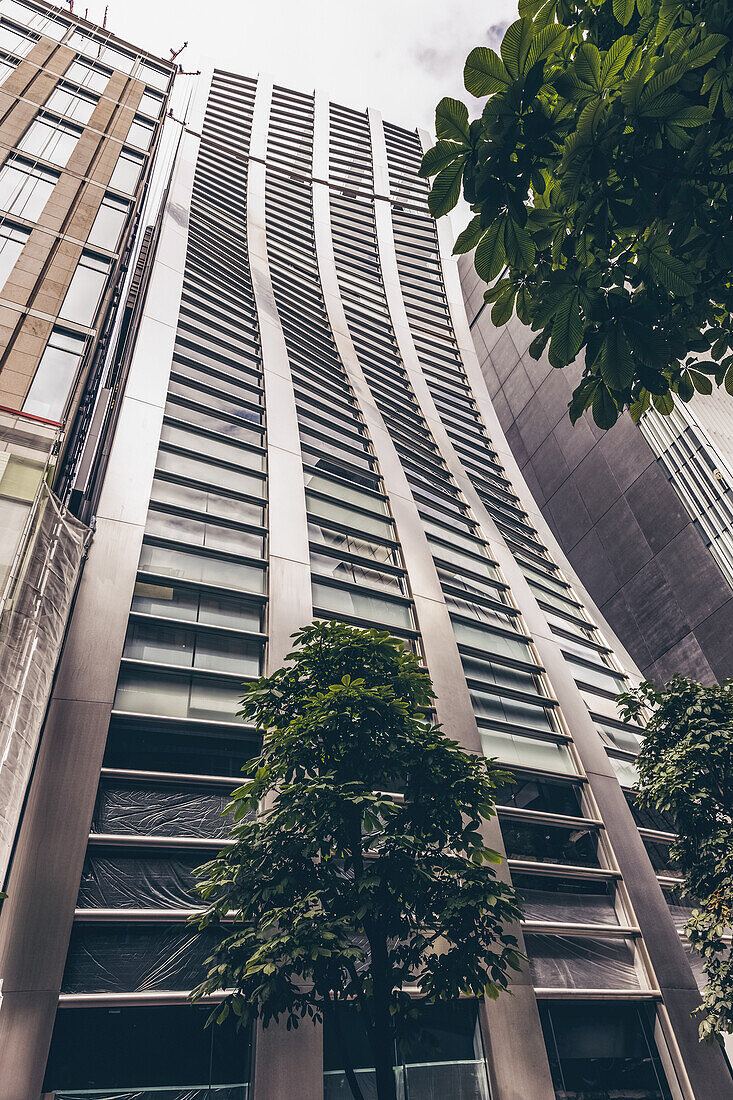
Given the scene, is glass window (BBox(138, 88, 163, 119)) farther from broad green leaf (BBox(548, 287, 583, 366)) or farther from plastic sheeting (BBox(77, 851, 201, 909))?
broad green leaf (BBox(548, 287, 583, 366))

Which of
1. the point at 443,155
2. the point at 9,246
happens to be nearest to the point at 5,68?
the point at 9,246

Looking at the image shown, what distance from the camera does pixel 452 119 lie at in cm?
391

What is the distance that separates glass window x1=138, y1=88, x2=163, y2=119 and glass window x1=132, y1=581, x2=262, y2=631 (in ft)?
78.9

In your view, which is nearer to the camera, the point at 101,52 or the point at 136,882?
the point at 136,882

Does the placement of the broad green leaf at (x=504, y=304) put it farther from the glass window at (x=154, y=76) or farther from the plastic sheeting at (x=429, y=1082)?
the glass window at (x=154, y=76)

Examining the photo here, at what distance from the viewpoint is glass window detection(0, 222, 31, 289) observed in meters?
17.7

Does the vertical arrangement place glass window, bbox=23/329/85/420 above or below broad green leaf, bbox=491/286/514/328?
above

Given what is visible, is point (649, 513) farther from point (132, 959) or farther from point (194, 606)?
point (132, 959)

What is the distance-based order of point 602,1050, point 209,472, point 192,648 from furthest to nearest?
point 209,472
point 192,648
point 602,1050

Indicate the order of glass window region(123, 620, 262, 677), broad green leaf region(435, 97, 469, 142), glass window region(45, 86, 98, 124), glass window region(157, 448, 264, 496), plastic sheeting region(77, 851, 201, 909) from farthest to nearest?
glass window region(45, 86, 98, 124), glass window region(157, 448, 264, 496), glass window region(123, 620, 262, 677), plastic sheeting region(77, 851, 201, 909), broad green leaf region(435, 97, 469, 142)

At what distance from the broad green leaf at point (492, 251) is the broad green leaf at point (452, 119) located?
1.76 feet

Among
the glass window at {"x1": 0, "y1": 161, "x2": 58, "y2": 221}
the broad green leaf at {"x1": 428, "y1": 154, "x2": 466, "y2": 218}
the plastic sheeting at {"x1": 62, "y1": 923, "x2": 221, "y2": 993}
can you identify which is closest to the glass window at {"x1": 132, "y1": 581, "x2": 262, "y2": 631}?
the plastic sheeting at {"x1": 62, "y1": 923, "x2": 221, "y2": 993}

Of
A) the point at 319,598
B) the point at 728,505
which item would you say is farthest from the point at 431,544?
the point at 728,505

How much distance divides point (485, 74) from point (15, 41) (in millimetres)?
31944
